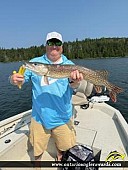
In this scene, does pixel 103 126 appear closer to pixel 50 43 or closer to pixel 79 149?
pixel 79 149

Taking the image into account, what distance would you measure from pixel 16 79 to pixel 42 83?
0.36m

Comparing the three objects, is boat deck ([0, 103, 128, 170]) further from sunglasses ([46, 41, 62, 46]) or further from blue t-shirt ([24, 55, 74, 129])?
sunglasses ([46, 41, 62, 46])

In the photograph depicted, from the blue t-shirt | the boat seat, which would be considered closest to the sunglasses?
the blue t-shirt

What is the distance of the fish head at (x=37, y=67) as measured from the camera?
8.25ft

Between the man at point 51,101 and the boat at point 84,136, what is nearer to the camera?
the man at point 51,101

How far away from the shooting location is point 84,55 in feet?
289

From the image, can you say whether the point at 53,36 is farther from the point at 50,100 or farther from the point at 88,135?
the point at 88,135

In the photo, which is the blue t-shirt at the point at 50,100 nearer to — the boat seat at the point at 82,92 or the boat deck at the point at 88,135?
the boat deck at the point at 88,135

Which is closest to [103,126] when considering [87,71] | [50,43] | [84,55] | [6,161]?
[87,71]

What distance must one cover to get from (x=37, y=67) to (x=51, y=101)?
52cm

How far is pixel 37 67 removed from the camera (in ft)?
8.27

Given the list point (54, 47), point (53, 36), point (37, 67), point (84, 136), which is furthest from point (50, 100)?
point (84, 136)

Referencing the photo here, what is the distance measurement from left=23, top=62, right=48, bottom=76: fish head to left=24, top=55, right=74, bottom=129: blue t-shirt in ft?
0.25

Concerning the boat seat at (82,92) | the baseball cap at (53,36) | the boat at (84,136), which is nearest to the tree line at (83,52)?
the boat seat at (82,92)
